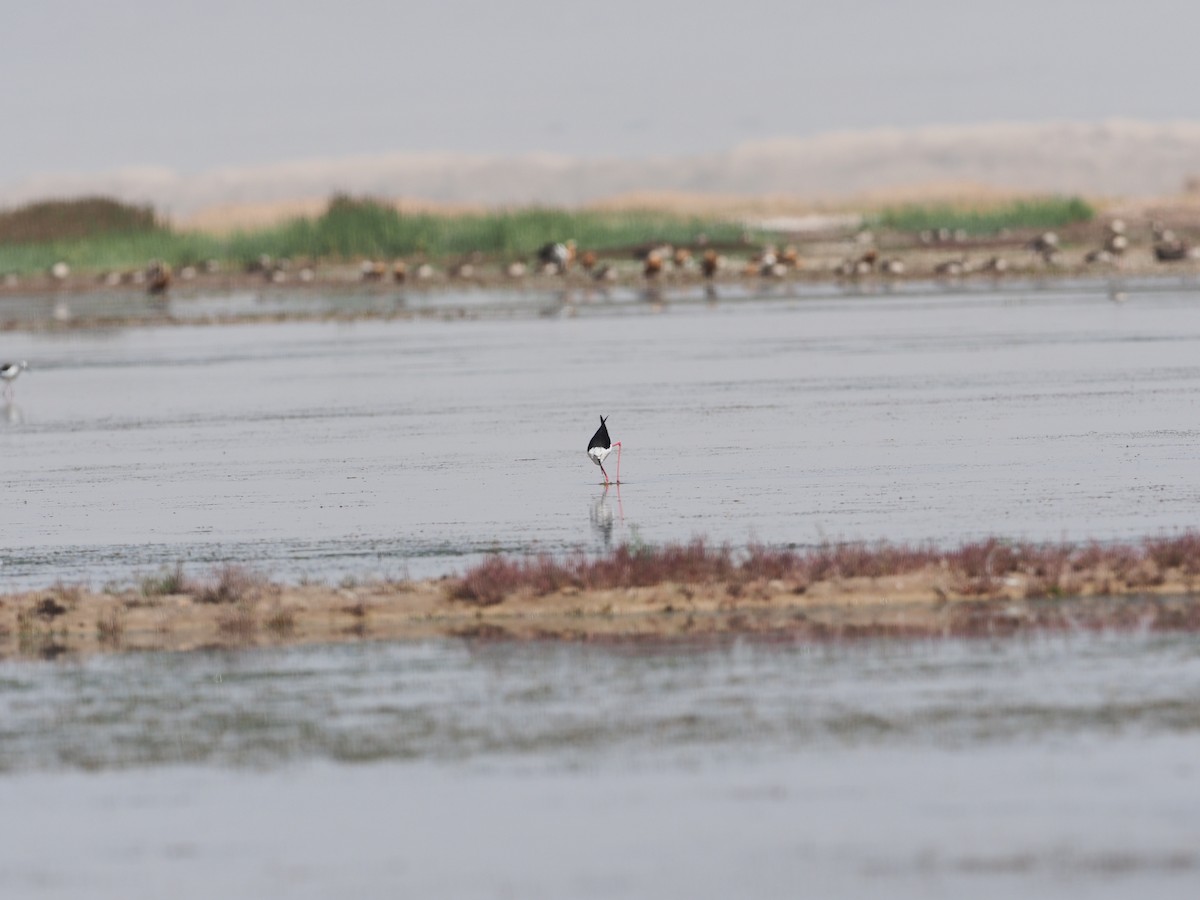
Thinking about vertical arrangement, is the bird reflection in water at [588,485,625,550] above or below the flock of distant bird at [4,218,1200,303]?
below

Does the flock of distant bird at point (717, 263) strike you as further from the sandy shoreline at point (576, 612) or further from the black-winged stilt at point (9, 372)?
the sandy shoreline at point (576, 612)

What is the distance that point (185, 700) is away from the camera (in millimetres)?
14625

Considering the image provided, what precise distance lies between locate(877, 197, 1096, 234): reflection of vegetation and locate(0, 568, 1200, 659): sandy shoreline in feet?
273

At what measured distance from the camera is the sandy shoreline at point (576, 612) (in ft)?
53.2

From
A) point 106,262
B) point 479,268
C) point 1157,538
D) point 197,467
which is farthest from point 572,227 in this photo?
point 1157,538

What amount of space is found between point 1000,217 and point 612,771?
9105 centimetres

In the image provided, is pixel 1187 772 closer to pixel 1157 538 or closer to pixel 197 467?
pixel 1157 538

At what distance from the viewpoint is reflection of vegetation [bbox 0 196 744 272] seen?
9894 cm

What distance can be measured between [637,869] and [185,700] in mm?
5236

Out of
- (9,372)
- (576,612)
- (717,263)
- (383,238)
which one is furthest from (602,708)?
(383,238)

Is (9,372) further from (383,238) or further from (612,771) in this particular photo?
(383,238)

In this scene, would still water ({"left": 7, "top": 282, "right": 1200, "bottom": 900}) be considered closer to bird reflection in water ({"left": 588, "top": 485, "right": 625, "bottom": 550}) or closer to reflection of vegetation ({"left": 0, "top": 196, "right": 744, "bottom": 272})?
bird reflection in water ({"left": 588, "top": 485, "right": 625, "bottom": 550})

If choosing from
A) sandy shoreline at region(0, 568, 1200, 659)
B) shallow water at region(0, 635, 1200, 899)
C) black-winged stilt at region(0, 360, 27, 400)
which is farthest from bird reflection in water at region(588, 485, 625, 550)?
black-winged stilt at region(0, 360, 27, 400)

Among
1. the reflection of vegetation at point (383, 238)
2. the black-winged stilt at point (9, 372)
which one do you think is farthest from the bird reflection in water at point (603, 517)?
the reflection of vegetation at point (383, 238)
